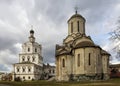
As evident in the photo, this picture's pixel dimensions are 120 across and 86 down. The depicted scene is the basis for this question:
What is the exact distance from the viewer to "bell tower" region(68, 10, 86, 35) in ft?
210

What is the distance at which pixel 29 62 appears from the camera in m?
99.6

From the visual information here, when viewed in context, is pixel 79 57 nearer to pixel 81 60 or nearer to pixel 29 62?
pixel 81 60

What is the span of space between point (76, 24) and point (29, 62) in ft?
133

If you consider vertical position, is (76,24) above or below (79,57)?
above

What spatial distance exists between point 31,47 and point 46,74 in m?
18.0

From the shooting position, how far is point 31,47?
3967 inches

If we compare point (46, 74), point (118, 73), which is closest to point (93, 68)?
point (118, 73)

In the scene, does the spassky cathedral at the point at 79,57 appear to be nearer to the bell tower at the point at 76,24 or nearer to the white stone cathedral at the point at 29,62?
the bell tower at the point at 76,24

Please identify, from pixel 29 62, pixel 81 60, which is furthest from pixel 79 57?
pixel 29 62

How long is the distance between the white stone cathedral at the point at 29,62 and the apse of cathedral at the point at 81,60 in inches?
1521

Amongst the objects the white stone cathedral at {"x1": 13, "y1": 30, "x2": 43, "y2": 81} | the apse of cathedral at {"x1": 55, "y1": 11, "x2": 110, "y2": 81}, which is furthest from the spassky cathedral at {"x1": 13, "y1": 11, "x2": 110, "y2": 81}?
the white stone cathedral at {"x1": 13, "y1": 30, "x2": 43, "y2": 81}

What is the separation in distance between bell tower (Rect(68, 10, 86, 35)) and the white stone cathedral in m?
37.8

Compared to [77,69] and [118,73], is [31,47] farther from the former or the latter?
[77,69]

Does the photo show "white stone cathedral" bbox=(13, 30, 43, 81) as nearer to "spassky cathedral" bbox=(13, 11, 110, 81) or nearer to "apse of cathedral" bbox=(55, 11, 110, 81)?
"spassky cathedral" bbox=(13, 11, 110, 81)
